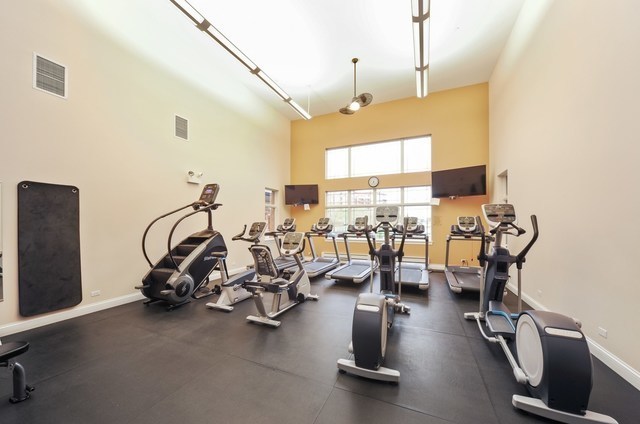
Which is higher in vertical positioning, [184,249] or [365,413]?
[184,249]

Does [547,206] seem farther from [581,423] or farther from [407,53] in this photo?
[407,53]

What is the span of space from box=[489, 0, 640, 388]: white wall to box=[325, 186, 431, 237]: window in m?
2.96

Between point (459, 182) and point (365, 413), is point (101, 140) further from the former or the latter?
point (459, 182)

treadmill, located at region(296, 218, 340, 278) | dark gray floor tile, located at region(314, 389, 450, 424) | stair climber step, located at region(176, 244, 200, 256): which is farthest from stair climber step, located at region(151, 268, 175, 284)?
dark gray floor tile, located at region(314, 389, 450, 424)

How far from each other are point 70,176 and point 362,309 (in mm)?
4358

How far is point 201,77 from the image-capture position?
5402 millimetres

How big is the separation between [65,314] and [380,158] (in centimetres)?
778

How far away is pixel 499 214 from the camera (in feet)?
9.69

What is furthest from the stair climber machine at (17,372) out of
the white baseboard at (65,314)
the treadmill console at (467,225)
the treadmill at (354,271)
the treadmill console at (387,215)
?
the treadmill console at (467,225)

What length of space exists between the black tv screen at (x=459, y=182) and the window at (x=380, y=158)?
24.9 inches

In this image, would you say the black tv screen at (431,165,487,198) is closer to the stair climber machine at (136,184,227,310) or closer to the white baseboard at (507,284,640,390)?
the white baseboard at (507,284,640,390)

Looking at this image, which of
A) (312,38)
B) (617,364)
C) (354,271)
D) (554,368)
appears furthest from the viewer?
(354,271)

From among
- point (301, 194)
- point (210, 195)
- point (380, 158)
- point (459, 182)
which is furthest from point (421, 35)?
point (301, 194)

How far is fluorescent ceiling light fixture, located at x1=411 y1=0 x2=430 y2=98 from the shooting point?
10.7ft
